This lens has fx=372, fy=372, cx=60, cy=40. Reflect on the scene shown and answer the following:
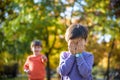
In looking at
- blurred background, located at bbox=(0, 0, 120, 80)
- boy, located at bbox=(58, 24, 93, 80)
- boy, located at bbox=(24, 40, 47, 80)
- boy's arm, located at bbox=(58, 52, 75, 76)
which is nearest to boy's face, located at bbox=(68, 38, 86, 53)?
boy, located at bbox=(58, 24, 93, 80)

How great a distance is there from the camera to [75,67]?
4.29m

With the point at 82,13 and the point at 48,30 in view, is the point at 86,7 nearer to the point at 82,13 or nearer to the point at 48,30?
the point at 82,13

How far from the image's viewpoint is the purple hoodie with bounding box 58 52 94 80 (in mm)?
4188

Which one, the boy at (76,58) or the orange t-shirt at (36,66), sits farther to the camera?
the orange t-shirt at (36,66)

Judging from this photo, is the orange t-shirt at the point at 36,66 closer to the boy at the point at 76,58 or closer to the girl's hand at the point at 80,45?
the boy at the point at 76,58

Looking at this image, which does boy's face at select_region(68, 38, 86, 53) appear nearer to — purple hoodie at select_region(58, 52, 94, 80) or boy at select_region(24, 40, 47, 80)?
purple hoodie at select_region(58, 52, 94, 80)

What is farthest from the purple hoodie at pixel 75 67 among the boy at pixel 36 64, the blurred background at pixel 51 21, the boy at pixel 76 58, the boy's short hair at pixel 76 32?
the blurred background at pixel 51 21

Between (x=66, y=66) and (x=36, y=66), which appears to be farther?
(x=36, y=66)

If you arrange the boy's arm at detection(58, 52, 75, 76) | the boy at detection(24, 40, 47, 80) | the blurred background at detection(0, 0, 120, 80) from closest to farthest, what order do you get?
the boy's arm at detection(58, 52, 75, 76) → the boy at detection(24, 40, 47, 80) → the blurred background at detection(0, 0, 120, 80)

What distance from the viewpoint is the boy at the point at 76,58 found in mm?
4121

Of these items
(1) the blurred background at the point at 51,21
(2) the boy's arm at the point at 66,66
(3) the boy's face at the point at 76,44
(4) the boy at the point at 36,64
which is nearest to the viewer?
(3) the boy's face at the point at 76,44

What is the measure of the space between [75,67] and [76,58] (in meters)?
0.13

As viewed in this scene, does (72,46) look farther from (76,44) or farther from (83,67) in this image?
(83,67)

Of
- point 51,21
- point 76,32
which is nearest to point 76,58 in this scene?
point 76,32
